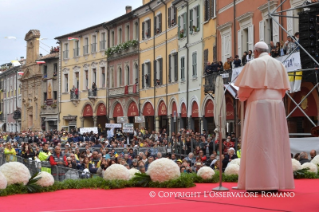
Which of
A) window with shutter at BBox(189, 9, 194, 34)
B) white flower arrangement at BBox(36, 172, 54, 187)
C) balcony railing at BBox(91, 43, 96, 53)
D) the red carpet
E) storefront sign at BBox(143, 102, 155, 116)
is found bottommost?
the red carpet

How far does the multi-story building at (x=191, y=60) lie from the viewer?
40.9 meters

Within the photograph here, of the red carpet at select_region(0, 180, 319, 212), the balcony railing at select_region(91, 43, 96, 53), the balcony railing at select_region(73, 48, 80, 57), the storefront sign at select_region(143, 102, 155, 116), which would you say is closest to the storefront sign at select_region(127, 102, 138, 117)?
the storefront sign at select_region(143, 102, 155, 116)

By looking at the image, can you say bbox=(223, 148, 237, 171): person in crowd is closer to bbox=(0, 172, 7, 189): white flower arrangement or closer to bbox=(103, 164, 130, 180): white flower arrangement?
bbox=(103, 164, 130, 180): white flower arrangement

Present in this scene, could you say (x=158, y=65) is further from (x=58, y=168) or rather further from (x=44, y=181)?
(x=44, y=181)

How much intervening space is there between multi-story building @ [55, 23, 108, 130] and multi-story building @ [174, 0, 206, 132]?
17.1 metres

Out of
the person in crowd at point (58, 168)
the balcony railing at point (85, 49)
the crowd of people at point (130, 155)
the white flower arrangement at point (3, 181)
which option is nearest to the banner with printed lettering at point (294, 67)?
the crowd of people at point (130, 155)

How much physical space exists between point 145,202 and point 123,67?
157 ft

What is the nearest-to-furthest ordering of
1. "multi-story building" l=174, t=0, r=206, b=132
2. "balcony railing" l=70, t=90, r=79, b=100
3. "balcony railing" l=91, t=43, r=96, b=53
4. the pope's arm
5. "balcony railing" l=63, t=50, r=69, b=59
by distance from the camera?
the pope's arm → "multi-story building" l=174, t=0, r=206, b=132 → "balcony railing" l=91, t=43, r=96, b=53 → "balcony railing" l=70, t=90, r=79, b=100 → "balcony railing" l=63, t=50, r=69, b=59

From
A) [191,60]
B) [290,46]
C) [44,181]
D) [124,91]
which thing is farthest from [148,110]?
[44,181]

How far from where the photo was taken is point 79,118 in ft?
211

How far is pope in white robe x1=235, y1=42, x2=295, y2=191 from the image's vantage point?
33.8 ft

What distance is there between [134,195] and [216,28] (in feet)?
91.9

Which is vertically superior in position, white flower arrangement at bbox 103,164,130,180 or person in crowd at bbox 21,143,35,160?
person in crowd at bbox 21,143,35,160

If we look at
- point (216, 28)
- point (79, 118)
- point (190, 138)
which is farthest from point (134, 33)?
point (190, 138)
